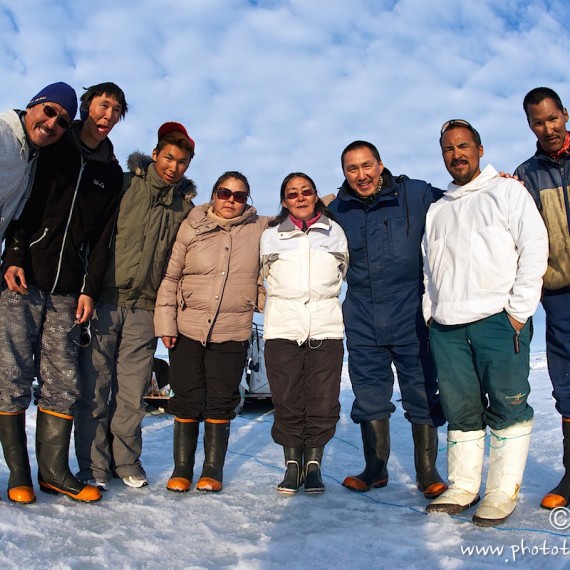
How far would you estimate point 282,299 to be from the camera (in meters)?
3.48

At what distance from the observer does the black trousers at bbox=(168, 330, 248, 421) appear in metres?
3.45

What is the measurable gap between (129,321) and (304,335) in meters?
1.15

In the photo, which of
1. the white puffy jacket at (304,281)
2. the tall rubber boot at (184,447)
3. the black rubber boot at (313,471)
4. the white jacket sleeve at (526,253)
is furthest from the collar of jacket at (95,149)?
the white jacket sleeve at (526,253)

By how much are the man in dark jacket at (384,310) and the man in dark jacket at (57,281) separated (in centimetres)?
163

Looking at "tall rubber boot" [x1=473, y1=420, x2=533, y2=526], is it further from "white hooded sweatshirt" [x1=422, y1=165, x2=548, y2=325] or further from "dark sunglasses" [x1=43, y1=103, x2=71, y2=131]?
"dark sunglasses" [x1=43, y1=103, x2=71, y2=131]

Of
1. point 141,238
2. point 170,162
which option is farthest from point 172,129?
point 141,238

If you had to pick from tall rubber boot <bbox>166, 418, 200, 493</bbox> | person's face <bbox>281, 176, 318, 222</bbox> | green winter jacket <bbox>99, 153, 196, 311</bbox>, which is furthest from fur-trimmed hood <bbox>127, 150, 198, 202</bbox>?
tall rubber boot <bbox>166, 418, 200, 493</bbox>

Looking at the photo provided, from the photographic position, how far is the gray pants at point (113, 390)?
3.30m

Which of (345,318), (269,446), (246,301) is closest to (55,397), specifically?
(246,301)

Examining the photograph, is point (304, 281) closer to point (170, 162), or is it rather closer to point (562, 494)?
point (170, 162)

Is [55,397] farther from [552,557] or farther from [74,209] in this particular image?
[552,557]

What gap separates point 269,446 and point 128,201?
3158mm

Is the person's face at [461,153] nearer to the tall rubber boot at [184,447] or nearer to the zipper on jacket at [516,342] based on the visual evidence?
the zipper on jacket at [516,342]

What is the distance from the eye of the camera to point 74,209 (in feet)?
9.96
